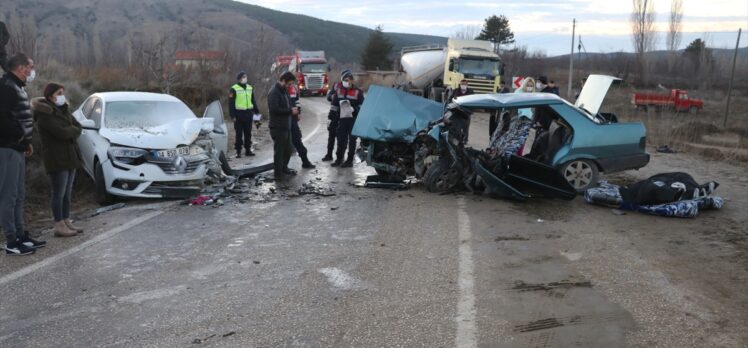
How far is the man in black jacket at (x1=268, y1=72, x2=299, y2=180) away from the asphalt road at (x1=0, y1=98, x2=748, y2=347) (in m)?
1.97

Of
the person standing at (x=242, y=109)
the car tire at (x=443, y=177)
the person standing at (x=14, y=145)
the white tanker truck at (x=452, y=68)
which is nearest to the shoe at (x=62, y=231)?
the person standing at (x=14, y=145)

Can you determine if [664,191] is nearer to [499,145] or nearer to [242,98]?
[499,145]

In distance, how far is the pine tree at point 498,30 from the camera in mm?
61656

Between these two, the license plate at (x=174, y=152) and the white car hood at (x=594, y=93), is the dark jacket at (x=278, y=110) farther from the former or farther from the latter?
the white car hood at (x=594, y=93)

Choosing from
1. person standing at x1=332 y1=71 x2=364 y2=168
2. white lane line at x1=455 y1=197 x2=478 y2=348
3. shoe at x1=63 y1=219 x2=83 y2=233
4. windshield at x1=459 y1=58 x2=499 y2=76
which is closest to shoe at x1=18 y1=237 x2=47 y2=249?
shoe at x1=63 y1=219 x2=83 y2=233

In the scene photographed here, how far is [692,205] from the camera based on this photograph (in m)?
7.23

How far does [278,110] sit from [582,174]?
4925 mm

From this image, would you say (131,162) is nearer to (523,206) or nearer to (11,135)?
(11,135)

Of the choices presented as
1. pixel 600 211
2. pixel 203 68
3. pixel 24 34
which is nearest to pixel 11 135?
pixel 600 211

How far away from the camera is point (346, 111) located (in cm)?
1102

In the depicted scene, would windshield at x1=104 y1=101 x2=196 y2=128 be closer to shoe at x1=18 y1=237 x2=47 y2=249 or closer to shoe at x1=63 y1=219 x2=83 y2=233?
shoe at x1=63 y1=219 x2=83 y2=233

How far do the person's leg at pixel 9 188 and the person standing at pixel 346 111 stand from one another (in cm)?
607

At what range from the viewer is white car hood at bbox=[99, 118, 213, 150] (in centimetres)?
785

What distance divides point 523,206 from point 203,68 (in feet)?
68.4
